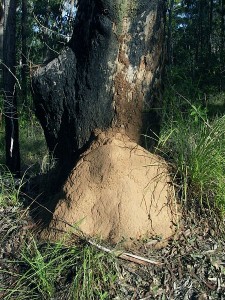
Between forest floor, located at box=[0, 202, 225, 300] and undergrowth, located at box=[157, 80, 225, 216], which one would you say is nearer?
forest floor, located at box=[0, 202, 225, 300]

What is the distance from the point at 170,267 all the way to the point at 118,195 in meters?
0.82

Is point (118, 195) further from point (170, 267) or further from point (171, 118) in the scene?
point (171, 118)

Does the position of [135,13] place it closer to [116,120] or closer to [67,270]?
[116,120]

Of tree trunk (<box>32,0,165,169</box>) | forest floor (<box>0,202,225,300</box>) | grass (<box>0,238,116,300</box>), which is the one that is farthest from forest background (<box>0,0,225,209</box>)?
grass (<box>0,238,116,300</box>)

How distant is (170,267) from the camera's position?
4.06 meters

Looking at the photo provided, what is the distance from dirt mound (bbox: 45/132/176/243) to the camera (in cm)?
437

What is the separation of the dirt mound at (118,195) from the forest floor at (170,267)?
19cm

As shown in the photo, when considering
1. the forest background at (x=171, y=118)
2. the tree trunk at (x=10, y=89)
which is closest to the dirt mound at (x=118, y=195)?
the forest background at (x=171, y=118)

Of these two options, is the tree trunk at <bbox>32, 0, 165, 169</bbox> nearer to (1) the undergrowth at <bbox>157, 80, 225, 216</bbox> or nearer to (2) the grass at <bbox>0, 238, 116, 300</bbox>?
(1) the undergrowth at <bbox>157, 80, 225, 216</bbox>

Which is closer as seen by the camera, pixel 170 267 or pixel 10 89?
pixel 170 267

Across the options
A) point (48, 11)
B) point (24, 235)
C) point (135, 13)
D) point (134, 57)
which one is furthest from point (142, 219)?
point (48, 11)

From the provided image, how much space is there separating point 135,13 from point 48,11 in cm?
2318

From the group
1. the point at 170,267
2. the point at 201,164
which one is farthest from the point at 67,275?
the point at 201,164

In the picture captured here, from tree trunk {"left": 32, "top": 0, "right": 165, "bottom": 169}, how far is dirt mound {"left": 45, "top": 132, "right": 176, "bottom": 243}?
33 centimetres
